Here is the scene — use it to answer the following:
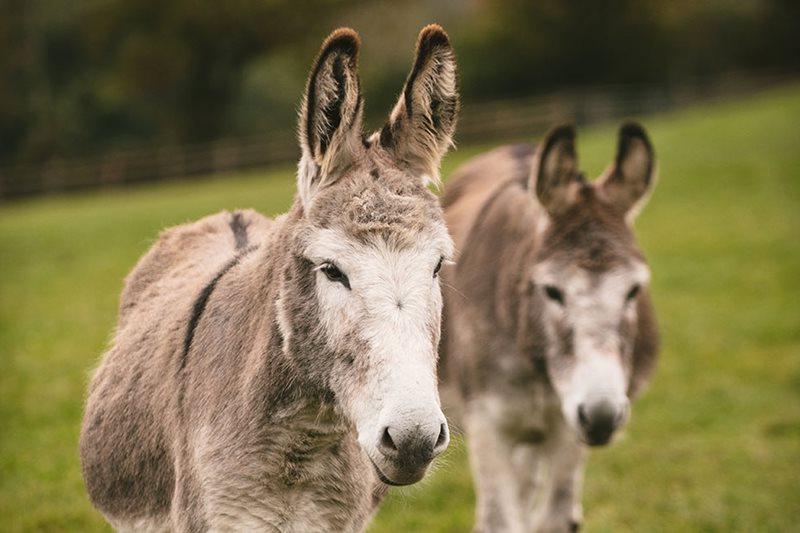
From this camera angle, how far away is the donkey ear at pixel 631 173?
179 inches

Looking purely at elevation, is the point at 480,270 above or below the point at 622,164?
below

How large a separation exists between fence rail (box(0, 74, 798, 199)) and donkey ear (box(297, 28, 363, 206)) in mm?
28397

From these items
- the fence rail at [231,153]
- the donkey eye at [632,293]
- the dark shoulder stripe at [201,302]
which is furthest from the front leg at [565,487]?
the fence rail at [231,153]

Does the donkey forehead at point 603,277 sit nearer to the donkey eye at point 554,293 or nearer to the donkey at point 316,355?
the donkey eye at point 554,293

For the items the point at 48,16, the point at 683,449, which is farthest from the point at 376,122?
the point at 683,449

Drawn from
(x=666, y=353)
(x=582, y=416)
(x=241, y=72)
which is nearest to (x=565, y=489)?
(x=582, y=416)

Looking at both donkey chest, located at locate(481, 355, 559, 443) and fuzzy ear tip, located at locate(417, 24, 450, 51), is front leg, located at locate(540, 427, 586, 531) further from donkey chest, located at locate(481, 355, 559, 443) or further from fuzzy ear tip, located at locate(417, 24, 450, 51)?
fuzzy ear tip, located at locate(417, 24, 450, 51)

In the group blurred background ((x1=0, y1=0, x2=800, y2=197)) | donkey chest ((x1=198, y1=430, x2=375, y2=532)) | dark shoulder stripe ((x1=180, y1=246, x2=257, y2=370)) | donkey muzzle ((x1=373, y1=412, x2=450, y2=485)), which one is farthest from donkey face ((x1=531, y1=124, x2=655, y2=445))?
blurred background ((x1=0, y1=0, x2=800, y2=197))

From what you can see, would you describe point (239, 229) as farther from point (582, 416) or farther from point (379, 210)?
point (582, 416)

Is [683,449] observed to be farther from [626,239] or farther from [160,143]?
[160,143]

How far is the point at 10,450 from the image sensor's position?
6.89m

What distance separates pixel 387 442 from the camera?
7.55 feet

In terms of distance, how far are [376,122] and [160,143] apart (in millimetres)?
9083

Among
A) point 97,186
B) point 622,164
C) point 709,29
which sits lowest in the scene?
point 97,186
